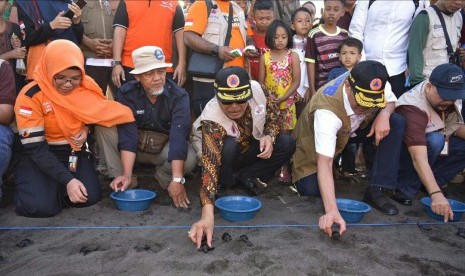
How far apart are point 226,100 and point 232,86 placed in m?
0.10

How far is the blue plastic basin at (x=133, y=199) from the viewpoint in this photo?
291 cm

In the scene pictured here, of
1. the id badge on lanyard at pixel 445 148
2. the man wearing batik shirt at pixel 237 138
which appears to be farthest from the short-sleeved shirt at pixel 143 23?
the id badge on lanyard at pixel 445 148

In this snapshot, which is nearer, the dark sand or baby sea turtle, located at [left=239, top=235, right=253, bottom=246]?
the dark sand

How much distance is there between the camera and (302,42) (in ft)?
13.3

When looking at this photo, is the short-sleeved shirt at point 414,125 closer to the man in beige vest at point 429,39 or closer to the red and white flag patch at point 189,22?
the man in beige vest at point 429,39

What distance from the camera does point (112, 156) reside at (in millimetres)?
3266

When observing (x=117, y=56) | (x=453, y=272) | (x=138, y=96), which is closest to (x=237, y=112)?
(x=138, y=96)

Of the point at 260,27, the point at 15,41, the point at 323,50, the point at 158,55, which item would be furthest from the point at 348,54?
the point at 15,41

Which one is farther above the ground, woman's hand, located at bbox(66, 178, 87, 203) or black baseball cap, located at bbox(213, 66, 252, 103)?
black baseball cap, located at bbox(213, 66, 252, 103)

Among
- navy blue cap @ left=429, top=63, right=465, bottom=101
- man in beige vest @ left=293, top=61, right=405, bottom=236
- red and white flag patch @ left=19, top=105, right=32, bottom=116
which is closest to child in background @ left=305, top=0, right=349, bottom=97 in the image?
man in beige vest @ left=293, top=61, right=405, bottom=236

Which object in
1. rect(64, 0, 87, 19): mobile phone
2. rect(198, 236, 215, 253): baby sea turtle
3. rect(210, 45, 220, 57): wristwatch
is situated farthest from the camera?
rect(210, 45, 220, 57): wristwatch

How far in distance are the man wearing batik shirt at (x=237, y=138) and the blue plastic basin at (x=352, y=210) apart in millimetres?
621

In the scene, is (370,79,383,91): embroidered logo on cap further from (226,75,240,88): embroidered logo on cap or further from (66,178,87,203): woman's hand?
(66,178,87,203): woman's hand

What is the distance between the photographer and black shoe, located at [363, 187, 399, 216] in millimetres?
3074
